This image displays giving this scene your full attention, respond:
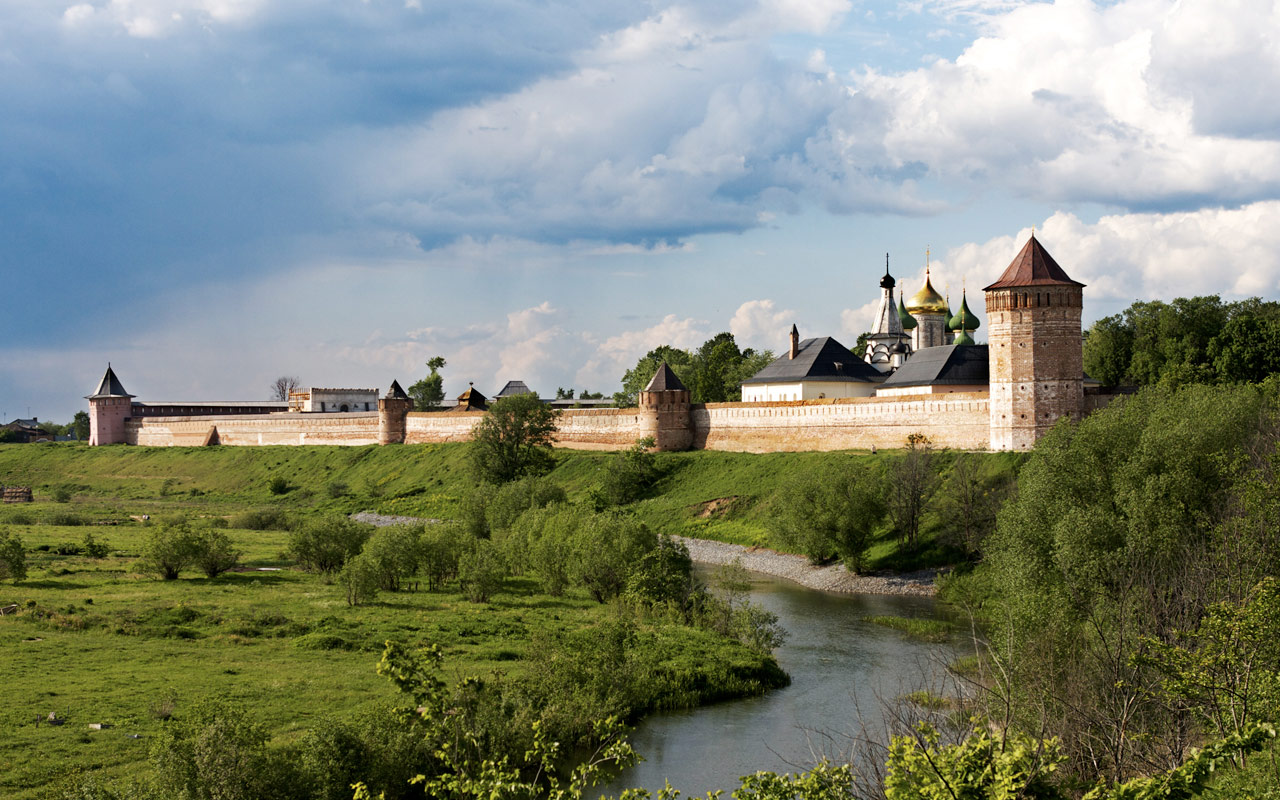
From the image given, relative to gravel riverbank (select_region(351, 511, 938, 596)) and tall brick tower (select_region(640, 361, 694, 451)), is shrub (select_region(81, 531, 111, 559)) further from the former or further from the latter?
tall brick tower (select_region(640, 361, 694, 451))

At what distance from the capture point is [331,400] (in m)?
84.8

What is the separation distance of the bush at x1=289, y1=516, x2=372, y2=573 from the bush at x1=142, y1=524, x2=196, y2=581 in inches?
114

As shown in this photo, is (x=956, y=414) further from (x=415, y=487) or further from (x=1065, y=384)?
(x=415, y=487)

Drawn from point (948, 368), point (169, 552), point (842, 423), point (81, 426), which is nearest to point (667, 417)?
point (842, 423)

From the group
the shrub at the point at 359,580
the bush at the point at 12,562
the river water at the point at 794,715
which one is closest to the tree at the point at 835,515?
the river water at the point at 794,715

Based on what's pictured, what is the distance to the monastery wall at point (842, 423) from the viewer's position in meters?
36.4

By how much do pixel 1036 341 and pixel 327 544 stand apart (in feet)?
67.6

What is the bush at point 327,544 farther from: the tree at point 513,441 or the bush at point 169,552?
the tree at point 513,441

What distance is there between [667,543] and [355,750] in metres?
12.3

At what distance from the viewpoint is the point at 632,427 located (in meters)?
48.0

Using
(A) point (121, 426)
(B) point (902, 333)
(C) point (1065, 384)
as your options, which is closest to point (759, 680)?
(C) point (1065, 384)

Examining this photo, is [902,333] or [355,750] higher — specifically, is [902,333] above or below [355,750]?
above

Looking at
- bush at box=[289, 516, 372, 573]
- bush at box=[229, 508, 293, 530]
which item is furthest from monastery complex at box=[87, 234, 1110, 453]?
bush at box=[289, 516, 372, 573]

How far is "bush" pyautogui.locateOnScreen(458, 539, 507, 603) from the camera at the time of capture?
79.5ft
